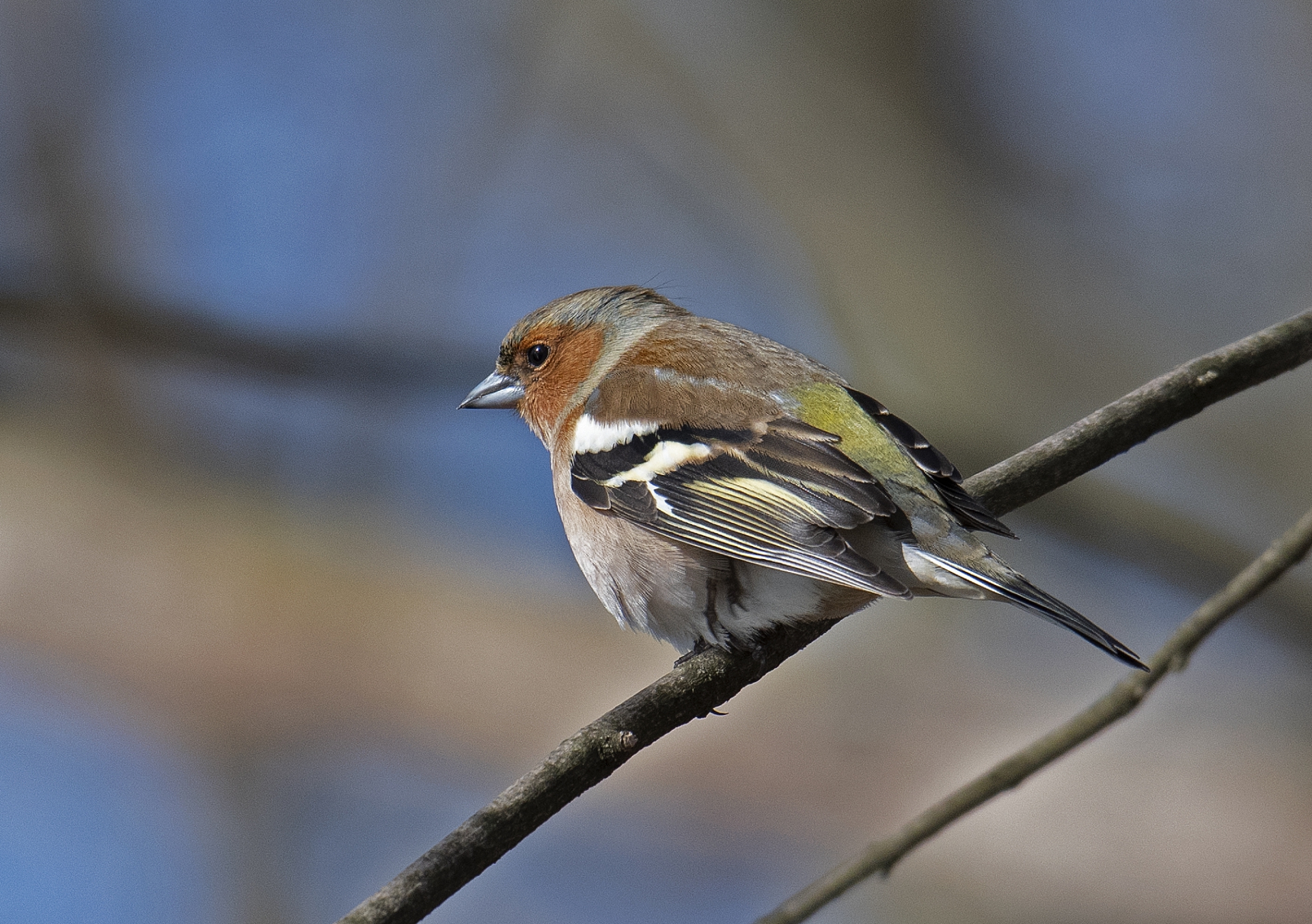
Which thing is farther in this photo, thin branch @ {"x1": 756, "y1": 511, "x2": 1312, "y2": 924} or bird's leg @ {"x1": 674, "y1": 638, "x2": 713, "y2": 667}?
bird's leg @ {"x1": 674, "y1": 638, "x2": 713, "y2": 667}

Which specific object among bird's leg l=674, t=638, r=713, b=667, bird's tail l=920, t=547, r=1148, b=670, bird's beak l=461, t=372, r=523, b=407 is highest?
bird's beak l=461, t=372, r=523, b=407

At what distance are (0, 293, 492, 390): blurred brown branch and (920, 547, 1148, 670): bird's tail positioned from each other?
10.7ft

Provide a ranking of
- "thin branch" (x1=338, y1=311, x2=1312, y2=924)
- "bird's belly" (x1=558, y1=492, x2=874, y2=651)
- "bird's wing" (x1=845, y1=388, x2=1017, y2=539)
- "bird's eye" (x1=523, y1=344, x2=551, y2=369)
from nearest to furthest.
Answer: "thin branch" (x1=338, y1=311, x2=1312, y2=924) < "bird's wing" (x1=845, y1=388, x2=1017, y2=539) < "bird's belly" (x1=558, y1=492, x2=874, y2=651) < "bird's eye" (x1=523, y1=344, x2=551, y2=369)

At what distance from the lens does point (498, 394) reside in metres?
5.00

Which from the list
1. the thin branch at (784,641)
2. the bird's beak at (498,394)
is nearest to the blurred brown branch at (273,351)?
the bird's beak at (498,394)

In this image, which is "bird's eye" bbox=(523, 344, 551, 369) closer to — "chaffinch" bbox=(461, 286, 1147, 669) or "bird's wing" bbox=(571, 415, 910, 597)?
"chaffinch" bbox=(461, 286, 1147, 669)

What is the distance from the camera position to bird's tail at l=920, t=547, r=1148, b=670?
2.67m

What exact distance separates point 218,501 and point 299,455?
2.87 ft

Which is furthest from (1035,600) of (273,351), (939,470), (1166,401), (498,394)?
(273,351)

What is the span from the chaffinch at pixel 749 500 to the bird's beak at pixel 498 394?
1.55 ft

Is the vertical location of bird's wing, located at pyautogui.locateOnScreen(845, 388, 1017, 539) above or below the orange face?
below

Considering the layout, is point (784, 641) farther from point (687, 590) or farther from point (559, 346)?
point (559, 346)

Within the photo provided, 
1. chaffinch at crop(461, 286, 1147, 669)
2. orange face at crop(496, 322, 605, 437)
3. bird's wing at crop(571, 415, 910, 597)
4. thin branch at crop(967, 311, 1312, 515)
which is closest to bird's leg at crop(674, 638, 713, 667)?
chaffinch at crop(461, 286, 1147, 669)

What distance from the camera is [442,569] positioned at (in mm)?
10109
